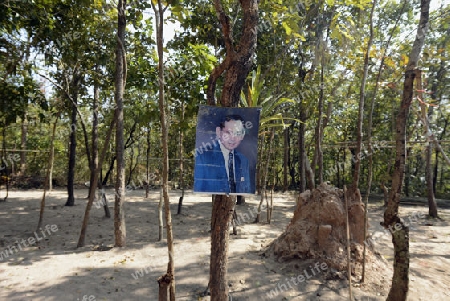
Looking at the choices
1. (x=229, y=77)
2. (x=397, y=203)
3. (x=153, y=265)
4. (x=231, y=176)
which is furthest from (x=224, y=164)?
(x=153, y=265)

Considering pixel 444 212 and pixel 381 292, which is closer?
pixel 381 292

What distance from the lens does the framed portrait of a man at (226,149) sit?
8.18 feet

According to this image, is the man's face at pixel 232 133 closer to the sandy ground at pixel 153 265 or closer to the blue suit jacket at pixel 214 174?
the blue suit jacket at pixel 214 174

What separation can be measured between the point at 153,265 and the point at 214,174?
3.23 meters

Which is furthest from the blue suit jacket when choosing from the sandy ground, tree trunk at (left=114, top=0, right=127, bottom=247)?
tree trunk at (left=114, top=0, right=127, bottom=247)

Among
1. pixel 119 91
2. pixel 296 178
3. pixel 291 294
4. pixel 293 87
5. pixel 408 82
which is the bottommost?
pixel 291 294

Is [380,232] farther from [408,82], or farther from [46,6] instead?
[46,6]

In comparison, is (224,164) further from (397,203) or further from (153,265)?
(153,265)

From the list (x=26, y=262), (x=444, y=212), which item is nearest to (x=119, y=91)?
(x=26, y=262)

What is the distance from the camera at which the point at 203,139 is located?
2.52m

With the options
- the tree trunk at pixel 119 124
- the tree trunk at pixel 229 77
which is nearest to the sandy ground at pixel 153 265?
the tree trunk at pixel 119 124

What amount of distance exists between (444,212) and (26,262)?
43.0 ft

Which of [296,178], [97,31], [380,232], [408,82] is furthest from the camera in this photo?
[296,178]

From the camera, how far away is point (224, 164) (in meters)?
2.52
